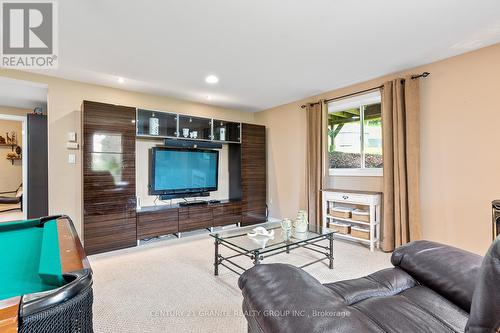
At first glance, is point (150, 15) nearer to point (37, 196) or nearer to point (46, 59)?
point (46, 59)

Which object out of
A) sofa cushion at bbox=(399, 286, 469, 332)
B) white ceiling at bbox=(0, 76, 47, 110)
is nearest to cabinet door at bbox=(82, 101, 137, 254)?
white ceiling at bbox=(0, 76, 47, 110)

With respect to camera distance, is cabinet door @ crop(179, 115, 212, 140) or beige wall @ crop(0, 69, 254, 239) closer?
beige wall @ crop(0, 69, 254, 239)

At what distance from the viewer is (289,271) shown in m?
1.06

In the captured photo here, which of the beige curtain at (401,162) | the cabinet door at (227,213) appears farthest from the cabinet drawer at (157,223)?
the beige curtain at (401,162)

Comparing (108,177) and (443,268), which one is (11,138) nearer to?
(108,177)

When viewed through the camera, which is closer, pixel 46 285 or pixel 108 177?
pixel 46 285

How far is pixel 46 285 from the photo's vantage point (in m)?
0.95

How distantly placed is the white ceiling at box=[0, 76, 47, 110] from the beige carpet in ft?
8.35

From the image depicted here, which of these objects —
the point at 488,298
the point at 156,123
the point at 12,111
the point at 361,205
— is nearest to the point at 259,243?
the point at 488,298

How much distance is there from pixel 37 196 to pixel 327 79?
16.7ft

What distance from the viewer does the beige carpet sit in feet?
5.84

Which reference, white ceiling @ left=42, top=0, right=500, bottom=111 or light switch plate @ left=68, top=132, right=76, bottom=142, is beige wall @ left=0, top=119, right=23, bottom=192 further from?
white ceiling @ left=42, top=0, right=500, bottom=111

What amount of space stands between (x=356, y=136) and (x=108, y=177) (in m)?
3.79

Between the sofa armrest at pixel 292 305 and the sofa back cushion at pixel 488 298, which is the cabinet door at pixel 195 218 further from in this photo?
the sofa back cushion at pixel 488 298
